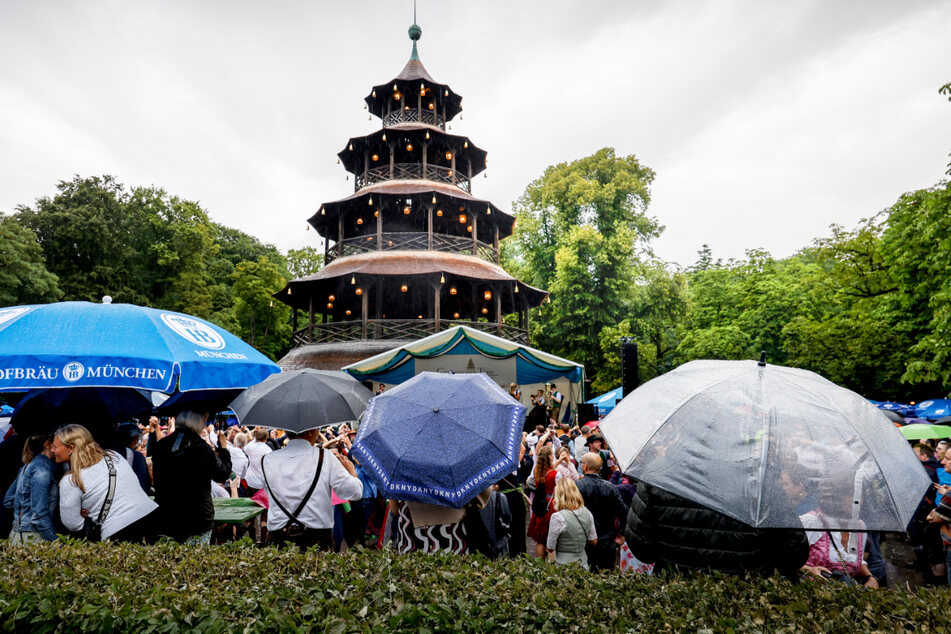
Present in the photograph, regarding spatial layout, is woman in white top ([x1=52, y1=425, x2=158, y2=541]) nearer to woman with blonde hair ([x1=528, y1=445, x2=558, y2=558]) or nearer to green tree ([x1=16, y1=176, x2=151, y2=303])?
woman with blonde hair ([x1=528, y1=445, x2=558, y2=558])

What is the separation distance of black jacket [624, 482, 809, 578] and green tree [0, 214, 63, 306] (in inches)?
1536

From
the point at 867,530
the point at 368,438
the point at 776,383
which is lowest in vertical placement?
the point at 867,530

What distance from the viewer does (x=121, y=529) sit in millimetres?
4105

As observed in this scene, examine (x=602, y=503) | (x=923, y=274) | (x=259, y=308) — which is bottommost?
(x=602, y=503)

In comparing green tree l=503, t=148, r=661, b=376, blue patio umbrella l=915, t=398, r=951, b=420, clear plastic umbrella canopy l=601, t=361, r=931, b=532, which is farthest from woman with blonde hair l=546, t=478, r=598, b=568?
green tree l=503, t=148, r=661, b=376

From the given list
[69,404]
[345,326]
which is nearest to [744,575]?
[69,404]

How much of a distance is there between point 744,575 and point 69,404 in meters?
6.11

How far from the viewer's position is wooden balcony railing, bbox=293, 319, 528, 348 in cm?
2259

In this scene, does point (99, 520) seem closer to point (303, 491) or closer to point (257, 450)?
point (303, 491)

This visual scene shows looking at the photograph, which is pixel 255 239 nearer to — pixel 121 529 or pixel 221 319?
pixel 221 319

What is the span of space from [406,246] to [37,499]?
73.0 ft

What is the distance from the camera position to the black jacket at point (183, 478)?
14.5 ft

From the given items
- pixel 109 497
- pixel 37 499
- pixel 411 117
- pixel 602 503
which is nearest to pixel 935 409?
pixel 602 503

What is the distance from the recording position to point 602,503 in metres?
5.59
